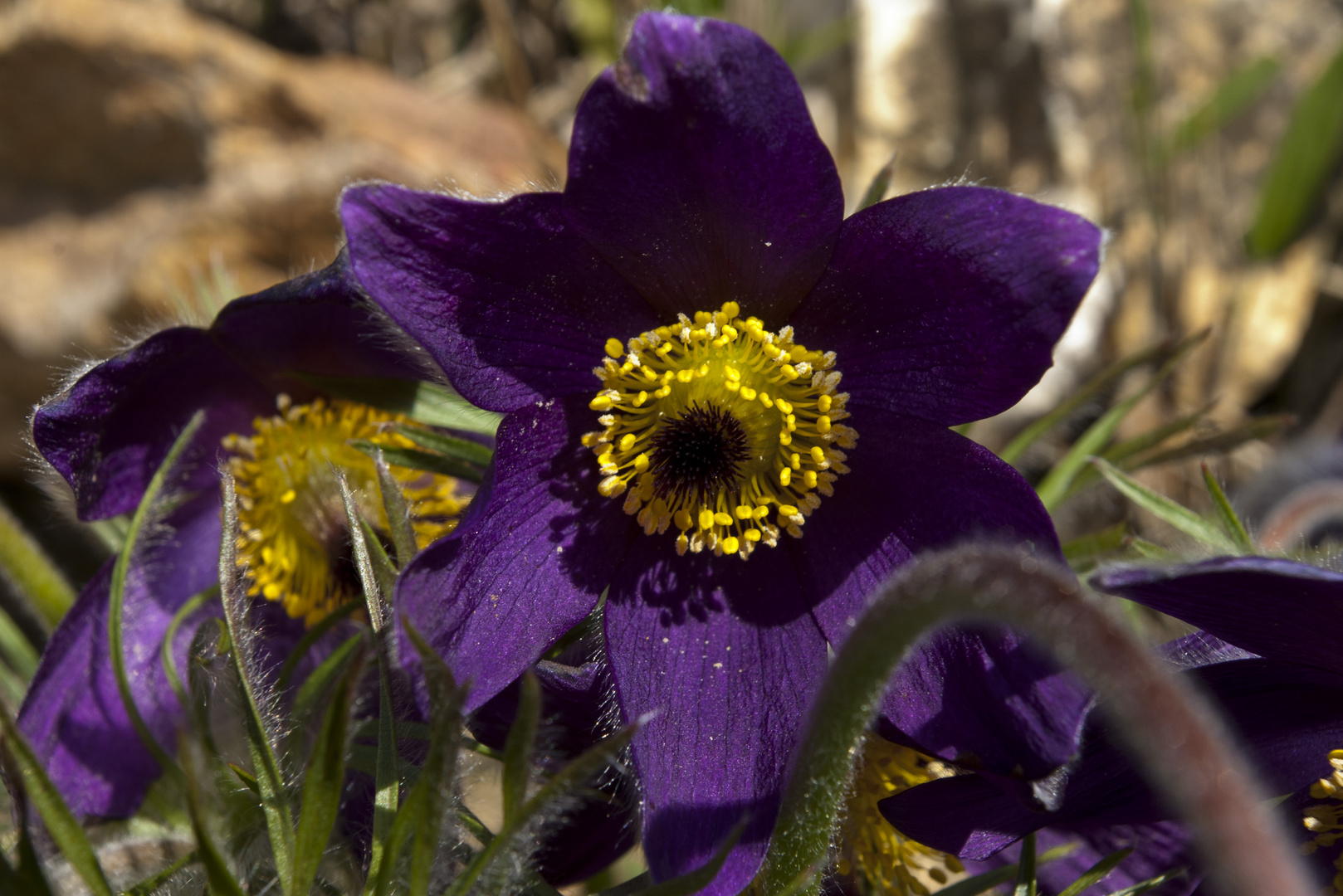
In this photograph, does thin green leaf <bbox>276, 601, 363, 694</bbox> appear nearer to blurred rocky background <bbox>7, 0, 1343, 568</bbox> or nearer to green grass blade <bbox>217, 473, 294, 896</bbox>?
green grass blade <bbox>217, 473, 294, 896</bbox>

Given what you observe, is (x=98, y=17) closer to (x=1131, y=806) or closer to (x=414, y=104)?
(x=414, y=104)

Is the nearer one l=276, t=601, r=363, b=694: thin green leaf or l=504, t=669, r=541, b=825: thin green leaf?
l=504, t=669, r=541, b=825: thin green leaf

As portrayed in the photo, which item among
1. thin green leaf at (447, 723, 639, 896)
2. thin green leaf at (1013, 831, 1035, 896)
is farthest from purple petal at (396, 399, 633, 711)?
thin green leaf at (1013, 831, 1035, 896)

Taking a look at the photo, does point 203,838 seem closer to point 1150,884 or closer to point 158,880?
point 158,880

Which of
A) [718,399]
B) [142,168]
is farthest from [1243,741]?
[142,168]

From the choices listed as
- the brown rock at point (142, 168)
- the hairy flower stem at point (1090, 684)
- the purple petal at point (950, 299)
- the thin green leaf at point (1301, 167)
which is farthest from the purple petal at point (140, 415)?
the thin green leaf at point (1301, 167)

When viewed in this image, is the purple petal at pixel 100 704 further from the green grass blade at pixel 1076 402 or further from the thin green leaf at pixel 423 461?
the green grass blade at pixel 1076 402
